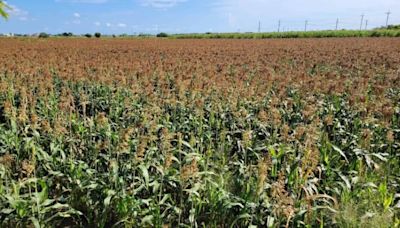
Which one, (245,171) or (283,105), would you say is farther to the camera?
(283,105)

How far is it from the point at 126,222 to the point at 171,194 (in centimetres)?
75

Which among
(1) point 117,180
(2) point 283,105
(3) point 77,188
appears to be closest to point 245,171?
(1) point 117,180

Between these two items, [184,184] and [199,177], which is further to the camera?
[199,177]

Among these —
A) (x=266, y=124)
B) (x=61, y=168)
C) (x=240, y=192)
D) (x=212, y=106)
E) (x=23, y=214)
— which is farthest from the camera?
(x=212, y=106)

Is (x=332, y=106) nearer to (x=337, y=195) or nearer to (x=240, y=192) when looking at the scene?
(x=337, y=195)

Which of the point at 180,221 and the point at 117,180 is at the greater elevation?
the point at 117,180

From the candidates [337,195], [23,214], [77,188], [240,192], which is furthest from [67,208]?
[337,195]

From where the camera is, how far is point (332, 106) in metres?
7.21

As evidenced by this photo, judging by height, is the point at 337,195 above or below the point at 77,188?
below

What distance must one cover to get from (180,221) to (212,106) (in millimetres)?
2932

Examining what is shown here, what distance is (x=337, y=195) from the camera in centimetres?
459

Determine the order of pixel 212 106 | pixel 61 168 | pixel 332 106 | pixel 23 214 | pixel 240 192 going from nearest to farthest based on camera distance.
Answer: pixel 23 214 → pixel 240 192 → pixel 61 168 → pixel 212 106 → pixel 332 106

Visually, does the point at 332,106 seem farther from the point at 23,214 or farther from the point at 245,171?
the point at 23,214

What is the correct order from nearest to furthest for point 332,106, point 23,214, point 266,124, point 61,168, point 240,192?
point 23,214 → point 240,192 → point 61,168 → point 266,124 → point 332,106
